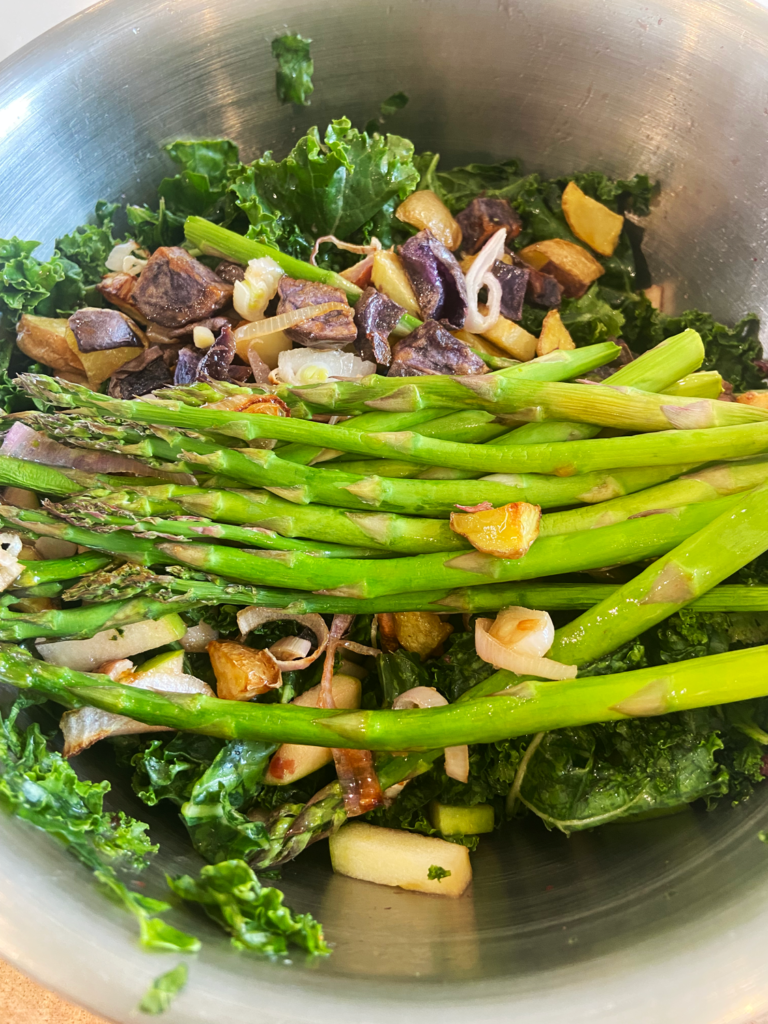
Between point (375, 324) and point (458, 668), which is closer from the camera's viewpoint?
point (458, 668)

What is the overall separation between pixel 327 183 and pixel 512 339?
2.87ft

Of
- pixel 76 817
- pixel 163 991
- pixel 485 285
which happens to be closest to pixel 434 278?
pixel 485 285

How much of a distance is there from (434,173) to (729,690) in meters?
2.20

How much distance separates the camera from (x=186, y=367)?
7.36 feet

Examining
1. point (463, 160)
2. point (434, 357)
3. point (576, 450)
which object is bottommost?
point (576, 450)

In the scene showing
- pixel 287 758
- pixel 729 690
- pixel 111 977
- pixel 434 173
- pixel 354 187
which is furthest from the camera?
pixel 434 173

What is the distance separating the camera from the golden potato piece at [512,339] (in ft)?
7.93

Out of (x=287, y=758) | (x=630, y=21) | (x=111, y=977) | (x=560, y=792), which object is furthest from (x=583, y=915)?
(x=630, y=21)

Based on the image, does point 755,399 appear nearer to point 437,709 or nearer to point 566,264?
point 566,264

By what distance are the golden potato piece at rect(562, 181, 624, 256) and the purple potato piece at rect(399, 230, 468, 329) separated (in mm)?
613

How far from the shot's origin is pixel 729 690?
1.65 metres

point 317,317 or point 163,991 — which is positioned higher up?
point 317,317

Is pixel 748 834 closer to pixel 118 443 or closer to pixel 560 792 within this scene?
pixel 560 792

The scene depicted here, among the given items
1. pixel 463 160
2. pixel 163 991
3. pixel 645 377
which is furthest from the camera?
pixel 463 160
